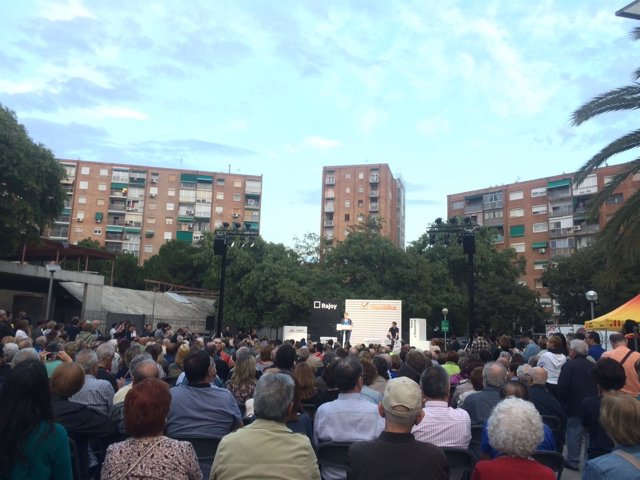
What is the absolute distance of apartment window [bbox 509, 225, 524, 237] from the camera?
6675 centimetres

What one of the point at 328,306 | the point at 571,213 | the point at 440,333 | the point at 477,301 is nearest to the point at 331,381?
the point at 328,306

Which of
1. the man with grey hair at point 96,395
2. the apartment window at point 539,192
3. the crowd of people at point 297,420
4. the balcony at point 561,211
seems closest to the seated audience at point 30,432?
the crowd of people at point 297,420

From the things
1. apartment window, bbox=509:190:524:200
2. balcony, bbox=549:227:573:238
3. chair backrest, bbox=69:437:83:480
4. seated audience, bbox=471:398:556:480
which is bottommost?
chair backrest, bbox=69:437:83:480

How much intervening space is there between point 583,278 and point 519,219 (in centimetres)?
2267

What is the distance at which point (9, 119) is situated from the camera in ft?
82.6

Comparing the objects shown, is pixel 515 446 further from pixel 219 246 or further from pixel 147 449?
pixel 219 246

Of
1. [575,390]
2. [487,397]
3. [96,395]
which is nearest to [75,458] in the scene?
[96,395]

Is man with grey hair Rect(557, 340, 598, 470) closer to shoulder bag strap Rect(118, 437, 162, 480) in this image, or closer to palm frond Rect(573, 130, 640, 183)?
shoulder bag strap Rect(118, 437, 162, 480)

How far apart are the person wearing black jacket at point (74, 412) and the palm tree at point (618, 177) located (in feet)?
37.6

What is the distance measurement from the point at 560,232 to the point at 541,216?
3.15 meters

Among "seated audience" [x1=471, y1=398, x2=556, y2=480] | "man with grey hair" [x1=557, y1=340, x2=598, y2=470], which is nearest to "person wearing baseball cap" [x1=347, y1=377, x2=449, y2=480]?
"seated audience" [x1=471, y1=398, x2=556, y2=480]

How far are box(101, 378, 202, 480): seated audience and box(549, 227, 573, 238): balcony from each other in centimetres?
6623

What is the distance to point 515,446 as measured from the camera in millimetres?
2787

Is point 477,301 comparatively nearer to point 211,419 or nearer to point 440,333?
point 440,333
